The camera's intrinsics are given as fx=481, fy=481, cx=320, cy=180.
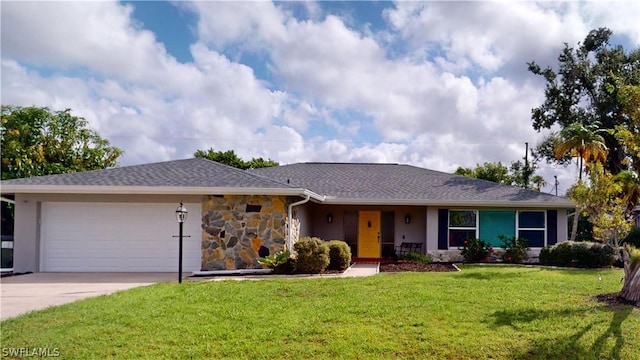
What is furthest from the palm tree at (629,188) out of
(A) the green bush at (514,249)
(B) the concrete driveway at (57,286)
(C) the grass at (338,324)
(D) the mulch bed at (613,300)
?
(B) the concrete driveway at (57,286)

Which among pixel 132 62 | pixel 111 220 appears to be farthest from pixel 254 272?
pixel 132 62

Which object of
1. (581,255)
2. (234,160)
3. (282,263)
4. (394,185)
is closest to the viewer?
(282,263)

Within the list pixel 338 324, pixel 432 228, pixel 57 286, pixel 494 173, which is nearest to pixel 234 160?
pixel 494 173

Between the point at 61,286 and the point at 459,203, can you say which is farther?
the point at 459,203

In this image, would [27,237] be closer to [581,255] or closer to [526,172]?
[581,255]

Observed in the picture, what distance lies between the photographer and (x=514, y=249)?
16516 mm

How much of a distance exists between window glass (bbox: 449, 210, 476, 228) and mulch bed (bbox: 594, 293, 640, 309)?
875 centimetres

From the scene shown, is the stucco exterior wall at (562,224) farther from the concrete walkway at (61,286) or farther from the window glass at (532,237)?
the concrete walkway at (61,286)

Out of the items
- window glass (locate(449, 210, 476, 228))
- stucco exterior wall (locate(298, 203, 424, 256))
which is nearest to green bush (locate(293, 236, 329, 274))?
stucco exterior wall (locate(298, 203, 424, 256))

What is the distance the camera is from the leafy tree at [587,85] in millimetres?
24500

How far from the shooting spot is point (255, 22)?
11.6m

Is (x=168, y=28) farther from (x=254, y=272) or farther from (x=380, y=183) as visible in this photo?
(x=380, y=183)

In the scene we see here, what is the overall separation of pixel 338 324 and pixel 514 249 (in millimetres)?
11627

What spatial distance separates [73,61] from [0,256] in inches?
244
